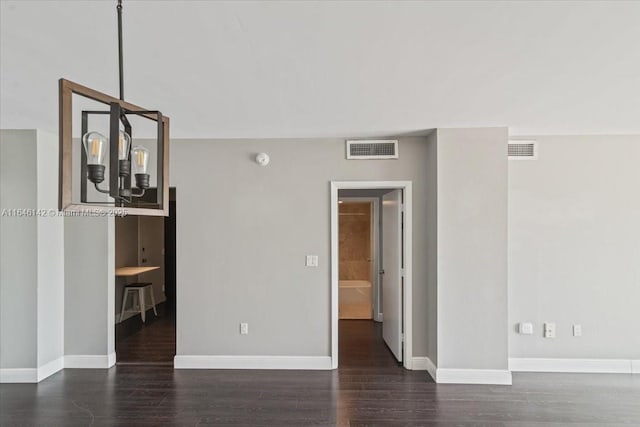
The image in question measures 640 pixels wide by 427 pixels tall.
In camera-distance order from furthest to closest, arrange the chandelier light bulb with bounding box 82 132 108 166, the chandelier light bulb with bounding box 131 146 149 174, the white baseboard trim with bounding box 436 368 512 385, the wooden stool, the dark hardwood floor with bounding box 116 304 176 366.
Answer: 1. the wooden stool
2. the dark hardwood floor with bounding box 116 304 176 366
3. the white baseboard trim with bounding box 436 368 512 385
4. the chandelier light bulb with bounding box 131 146 149 174
5. the chandelier light bulb with bounding box 82 132 108 166

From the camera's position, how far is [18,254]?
3.50m

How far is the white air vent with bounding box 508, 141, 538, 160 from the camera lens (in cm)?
380

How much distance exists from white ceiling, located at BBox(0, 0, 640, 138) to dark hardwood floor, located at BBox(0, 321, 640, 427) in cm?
245

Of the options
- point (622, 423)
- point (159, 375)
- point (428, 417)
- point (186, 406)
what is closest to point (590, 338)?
point (622, 423)

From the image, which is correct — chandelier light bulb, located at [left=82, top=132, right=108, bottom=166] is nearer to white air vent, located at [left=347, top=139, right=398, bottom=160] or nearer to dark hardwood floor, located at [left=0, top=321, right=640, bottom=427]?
dark hardwood floor, located at [left=0, top=321, right=640, bottom=427]

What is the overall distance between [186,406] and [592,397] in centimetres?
353

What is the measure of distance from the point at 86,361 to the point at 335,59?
13.0 ft

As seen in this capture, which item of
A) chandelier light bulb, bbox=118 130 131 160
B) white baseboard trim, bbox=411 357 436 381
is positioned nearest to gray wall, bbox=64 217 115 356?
→ chandelier light bulb, bbox=118 130 131 160

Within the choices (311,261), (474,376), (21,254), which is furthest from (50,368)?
(474,376)

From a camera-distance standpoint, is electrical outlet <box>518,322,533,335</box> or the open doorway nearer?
electrical outlet <box>518,322,533,335</box>

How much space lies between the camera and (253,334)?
3.87 metres

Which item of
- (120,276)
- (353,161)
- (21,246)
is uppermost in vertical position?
(353,161)

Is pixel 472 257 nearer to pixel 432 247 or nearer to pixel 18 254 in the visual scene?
pixel 432 247

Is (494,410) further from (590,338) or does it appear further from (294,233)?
(294,233)
